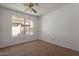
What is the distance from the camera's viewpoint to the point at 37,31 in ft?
6.79

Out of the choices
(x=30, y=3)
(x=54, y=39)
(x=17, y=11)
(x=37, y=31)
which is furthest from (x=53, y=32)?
(x=17, y=11)

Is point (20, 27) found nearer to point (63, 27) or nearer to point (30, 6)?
point (30, 6)

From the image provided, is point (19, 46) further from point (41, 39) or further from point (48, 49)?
point (48, 49)

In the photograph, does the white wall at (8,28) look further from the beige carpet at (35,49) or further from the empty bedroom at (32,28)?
the beige carpet at (35,49)

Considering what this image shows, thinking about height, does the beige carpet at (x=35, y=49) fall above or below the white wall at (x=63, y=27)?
below

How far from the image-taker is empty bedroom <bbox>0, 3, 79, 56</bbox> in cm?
192

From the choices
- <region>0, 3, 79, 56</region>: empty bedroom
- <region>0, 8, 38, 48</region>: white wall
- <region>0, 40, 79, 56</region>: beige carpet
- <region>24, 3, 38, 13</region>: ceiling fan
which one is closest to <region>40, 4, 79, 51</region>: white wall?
<region>0, 3, 79, 56</region>: empty bedroom

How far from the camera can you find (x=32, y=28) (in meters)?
2.08

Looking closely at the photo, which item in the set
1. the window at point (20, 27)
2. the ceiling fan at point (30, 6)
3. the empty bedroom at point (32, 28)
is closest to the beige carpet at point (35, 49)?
the empty bedroom at point (32, 28)

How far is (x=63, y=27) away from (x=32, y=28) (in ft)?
3.55

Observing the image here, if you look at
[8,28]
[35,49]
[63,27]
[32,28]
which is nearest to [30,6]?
[32,28]

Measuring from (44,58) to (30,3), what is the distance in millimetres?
1283

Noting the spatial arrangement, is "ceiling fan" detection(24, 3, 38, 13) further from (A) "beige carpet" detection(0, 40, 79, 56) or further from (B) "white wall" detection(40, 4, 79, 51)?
(A) "beige carpet" detection(0, 40, 79, 56)

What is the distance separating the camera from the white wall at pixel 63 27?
2.20 meters
